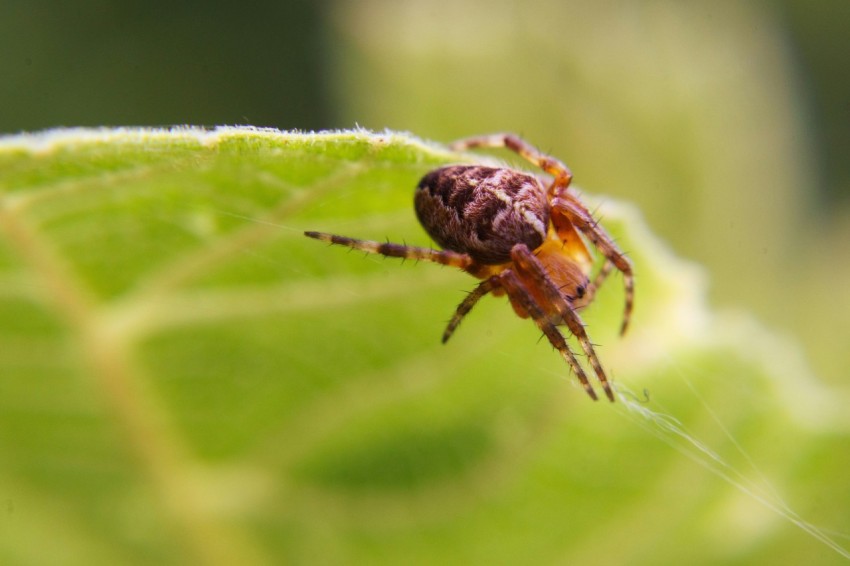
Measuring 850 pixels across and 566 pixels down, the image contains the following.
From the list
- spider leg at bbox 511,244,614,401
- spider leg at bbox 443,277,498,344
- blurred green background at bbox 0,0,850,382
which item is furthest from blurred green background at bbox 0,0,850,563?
spider leg at bbox 443,277,498,344

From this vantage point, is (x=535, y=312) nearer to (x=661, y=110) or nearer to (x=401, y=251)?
(x=401, y=251)

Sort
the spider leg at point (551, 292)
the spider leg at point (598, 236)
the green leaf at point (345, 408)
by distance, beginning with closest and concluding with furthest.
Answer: the green leaf at point (345, 408) < the spider leg at point (598, 236) < the spider leg at point (551, 292)

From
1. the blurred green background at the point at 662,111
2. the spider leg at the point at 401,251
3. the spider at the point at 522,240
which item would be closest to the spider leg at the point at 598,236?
the spider at the point at 522,240

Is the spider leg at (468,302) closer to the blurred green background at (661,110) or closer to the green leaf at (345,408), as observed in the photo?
Result: the green leaf at (345,408)

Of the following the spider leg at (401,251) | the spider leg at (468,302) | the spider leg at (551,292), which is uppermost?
the spider leg at (401,251)

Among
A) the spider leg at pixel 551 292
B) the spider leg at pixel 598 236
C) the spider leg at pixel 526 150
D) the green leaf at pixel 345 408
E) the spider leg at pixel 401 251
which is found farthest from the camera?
the spider leg at pixel 526 150

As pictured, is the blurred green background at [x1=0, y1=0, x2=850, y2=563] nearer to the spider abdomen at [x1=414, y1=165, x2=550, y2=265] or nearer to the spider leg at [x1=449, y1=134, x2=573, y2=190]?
the spider leg at [x1=449, y1=134, x2=573, y2=190]

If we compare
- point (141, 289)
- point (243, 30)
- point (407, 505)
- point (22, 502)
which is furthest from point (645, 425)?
point (243, 30)
